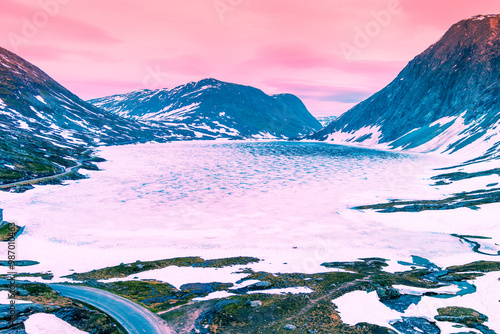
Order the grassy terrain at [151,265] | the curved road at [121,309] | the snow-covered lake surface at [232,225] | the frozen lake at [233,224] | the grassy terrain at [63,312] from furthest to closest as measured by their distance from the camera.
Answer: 1. the frozen lake at [233,224]
2. the snow-covered lake surface at [232,225]
3. the grassy terrain at [151,265]
4. the curved road at [121,309]
5. the grassy terrain at [63,312]

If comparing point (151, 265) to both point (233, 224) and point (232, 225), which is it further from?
point (233, 224)

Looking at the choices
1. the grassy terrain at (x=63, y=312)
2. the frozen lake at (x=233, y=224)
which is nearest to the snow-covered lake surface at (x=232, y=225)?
the frozen lake at (x=233, y=224)

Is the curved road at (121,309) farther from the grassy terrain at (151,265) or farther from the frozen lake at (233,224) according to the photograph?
the frozen lake at (233,224)

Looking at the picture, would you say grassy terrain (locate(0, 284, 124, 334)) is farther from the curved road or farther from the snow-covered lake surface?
the snow-covered lake surface

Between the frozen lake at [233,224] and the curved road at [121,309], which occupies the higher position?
the frozen lake at [233,224]

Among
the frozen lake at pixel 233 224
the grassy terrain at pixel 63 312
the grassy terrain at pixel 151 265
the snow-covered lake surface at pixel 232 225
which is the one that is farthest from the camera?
the frozen lake at pixel 233 224

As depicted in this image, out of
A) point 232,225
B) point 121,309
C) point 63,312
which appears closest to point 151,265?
point 121,309

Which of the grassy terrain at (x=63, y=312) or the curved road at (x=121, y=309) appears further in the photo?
the curved road at (x=121, y=309)
